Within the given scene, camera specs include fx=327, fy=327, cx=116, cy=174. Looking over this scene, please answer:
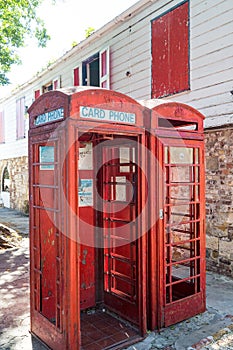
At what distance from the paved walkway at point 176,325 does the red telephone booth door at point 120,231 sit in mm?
487

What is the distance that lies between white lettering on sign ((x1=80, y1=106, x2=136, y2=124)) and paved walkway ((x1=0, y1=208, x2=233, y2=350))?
240 centimetres

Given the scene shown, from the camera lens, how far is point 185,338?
143 inches

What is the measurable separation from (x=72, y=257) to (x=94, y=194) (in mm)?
1399

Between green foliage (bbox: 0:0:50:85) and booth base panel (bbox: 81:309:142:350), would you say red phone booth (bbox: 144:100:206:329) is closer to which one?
booth base panel (bbox: 81:309:142:350)

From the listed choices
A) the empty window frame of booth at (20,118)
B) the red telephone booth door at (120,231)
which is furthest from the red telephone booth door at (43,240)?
the empty window frame of booth at (20,118)

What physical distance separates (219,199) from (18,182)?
10833mm

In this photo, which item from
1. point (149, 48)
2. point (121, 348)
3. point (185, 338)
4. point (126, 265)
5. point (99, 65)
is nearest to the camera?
point (121, 348)

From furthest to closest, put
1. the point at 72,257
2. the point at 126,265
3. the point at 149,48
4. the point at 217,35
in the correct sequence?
the point at 149,48
the point at 217,35
the point at 126,265
the point at 72,257

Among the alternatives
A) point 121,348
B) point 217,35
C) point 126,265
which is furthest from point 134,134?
point 217,35

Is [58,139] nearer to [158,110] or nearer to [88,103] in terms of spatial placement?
[88,103]

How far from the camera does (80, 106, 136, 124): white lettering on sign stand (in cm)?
317

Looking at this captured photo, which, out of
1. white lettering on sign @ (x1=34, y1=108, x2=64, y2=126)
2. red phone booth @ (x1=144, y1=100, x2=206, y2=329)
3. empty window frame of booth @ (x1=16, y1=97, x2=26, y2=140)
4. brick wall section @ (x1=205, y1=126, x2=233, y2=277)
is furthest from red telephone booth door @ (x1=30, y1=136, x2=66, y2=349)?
empty window frame of booth @ (x1=16, y1=97, x2=26, y2=140)

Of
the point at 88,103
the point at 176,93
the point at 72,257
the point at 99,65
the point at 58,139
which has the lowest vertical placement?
the point at 72,257

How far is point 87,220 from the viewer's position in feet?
14.3
